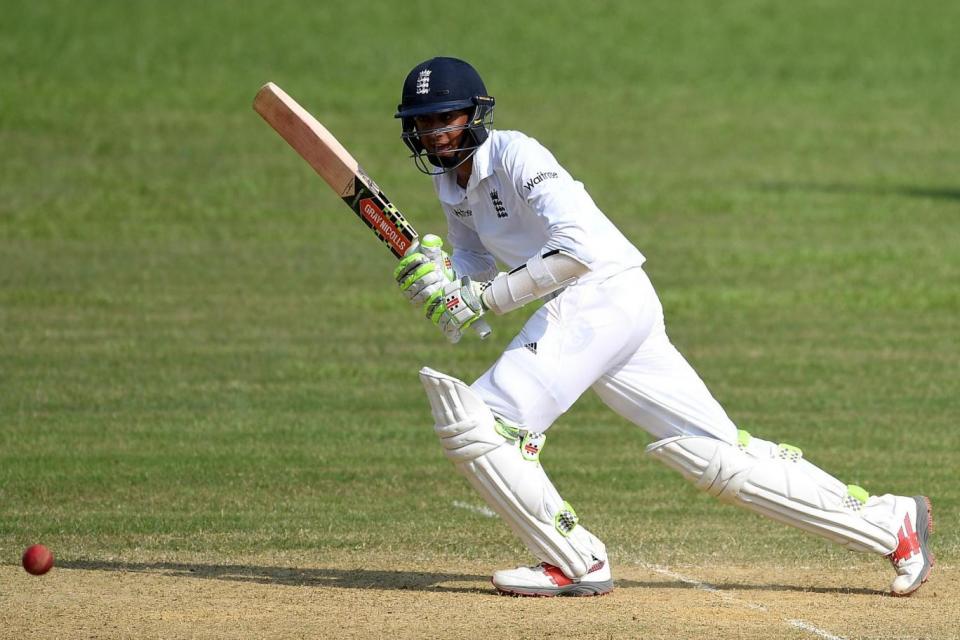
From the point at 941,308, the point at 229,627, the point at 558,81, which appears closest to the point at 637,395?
the point at 229,627

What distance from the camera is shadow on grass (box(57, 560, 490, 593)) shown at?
6.51 meters

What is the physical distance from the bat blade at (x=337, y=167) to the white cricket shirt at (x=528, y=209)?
0.25 meters

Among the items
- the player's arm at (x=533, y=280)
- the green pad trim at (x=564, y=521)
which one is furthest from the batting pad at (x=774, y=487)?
the player's arm at (x=533, y=280)

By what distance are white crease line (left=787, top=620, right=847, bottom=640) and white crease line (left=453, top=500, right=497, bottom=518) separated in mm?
2448

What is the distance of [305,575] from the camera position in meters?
6.72

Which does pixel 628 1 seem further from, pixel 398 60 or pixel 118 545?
pixel 118 545

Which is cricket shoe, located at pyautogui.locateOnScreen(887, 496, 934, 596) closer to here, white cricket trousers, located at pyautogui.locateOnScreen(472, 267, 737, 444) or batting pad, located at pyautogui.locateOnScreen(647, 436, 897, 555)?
batting pad, located at pyautogui.locateOnScreen(647, 436, 897, 555)

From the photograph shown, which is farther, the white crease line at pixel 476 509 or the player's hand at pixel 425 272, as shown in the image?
the white crease line at pixel 476 509

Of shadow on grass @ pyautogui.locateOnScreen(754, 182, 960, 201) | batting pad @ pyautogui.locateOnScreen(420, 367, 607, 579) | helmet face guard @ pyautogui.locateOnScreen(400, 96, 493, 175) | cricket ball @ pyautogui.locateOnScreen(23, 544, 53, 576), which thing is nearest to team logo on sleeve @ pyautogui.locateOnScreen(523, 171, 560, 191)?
helmet face guard @ pyautogui.locateOnScreen(400, 96, 493, 175)

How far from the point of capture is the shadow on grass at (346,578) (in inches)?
255

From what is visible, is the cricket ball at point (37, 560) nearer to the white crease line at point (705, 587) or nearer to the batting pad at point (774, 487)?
the batting pad at point (774, 487)

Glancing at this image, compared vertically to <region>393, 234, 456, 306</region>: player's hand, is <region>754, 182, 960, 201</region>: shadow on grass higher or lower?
lower

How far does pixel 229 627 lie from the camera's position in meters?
5.74

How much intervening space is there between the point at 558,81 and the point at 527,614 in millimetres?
22587
